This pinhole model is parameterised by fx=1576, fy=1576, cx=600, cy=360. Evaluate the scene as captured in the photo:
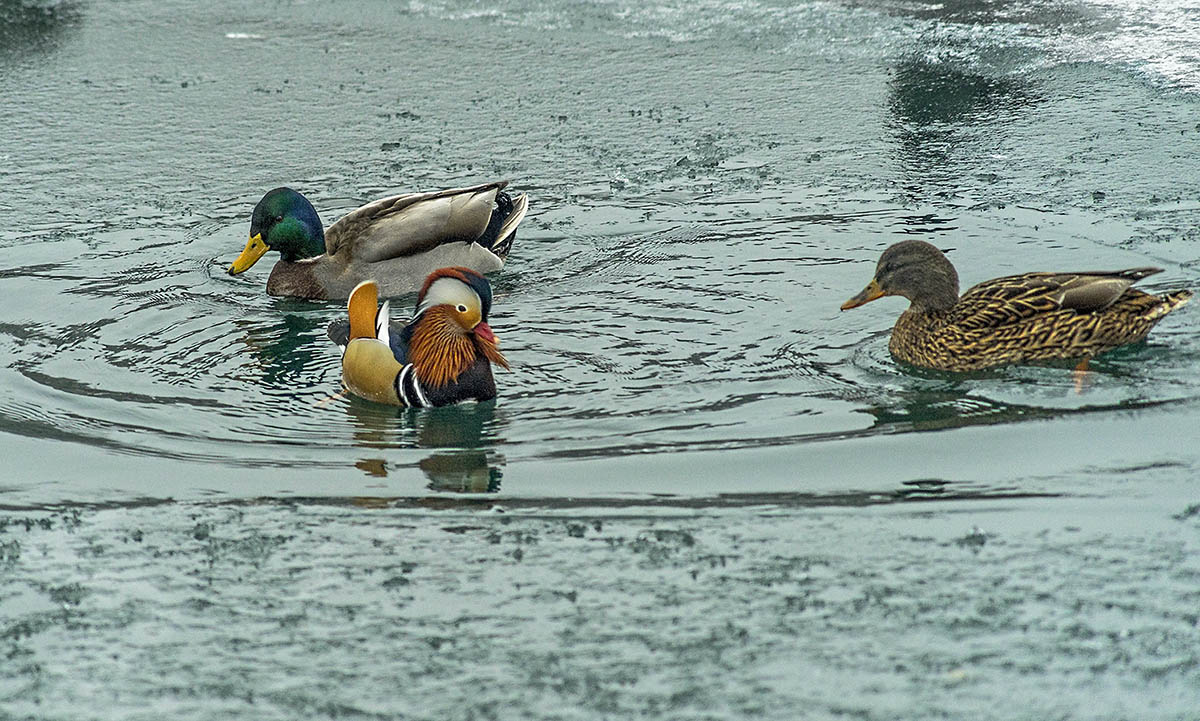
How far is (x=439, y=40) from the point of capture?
12227mm

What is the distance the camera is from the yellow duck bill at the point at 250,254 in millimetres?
8719

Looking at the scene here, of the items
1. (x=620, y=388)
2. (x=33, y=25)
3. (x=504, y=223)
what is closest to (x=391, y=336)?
(x=620, y=388)

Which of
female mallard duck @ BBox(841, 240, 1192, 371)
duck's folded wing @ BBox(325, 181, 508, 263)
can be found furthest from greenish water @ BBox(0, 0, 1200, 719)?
duck's folded wing @ BBox(325, 181, 508, 263)

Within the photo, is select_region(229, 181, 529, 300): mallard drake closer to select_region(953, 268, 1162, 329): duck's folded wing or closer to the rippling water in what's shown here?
the rippling water

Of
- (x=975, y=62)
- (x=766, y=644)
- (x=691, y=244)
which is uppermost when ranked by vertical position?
(x=975, y=62)

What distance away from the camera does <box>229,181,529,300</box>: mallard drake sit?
873 centimetres

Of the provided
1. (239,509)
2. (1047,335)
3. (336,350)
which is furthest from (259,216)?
(1047,335)

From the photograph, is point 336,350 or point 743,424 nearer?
point 743,424

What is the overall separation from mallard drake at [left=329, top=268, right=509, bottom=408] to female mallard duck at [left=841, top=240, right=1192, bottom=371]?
1.62 metres

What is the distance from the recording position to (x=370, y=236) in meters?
8.80

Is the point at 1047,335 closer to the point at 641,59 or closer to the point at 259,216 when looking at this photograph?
the point at 259,216

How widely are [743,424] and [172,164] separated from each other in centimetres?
522

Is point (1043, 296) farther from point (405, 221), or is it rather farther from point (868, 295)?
point (405, 221)

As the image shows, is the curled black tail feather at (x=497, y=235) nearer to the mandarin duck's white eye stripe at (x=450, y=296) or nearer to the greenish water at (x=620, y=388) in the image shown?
the greenish water at (x=620, y=388)
